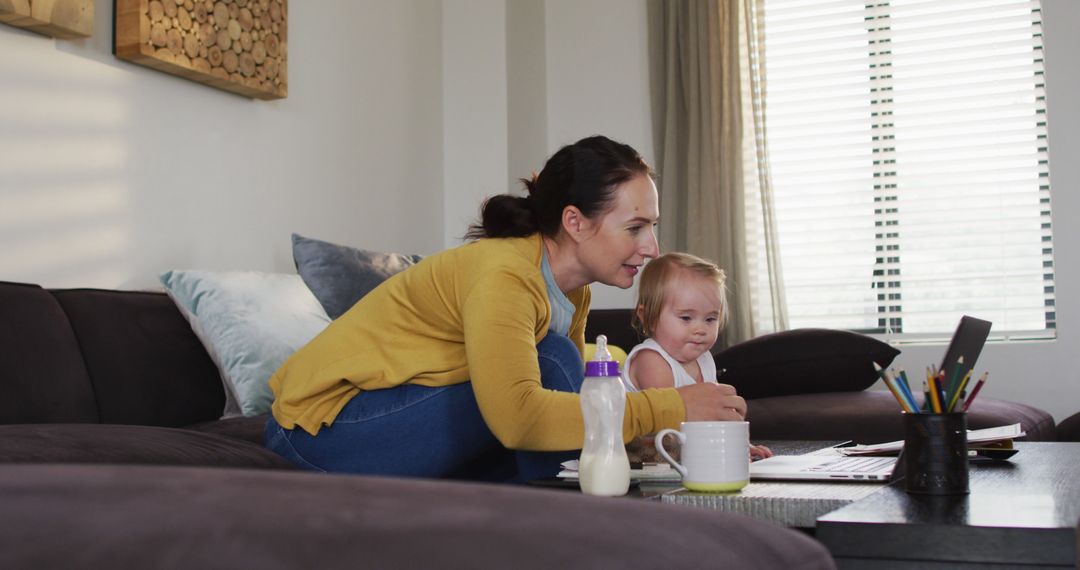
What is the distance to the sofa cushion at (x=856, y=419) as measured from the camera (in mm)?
2811

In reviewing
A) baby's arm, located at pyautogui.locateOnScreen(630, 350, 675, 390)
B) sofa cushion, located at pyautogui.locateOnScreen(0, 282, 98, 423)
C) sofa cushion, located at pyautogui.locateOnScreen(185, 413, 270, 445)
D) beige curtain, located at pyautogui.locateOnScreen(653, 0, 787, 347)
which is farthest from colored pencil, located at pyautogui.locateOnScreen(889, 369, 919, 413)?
beige curtain, located at pyautogui.locateOnScreen(653, 0, 787, 347)

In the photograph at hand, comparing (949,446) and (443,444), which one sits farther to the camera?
(443,444)

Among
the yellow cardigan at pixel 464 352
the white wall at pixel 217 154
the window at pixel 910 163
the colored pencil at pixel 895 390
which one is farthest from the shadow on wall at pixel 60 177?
the window at pixel 910 163

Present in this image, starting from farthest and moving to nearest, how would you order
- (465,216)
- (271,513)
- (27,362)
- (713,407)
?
(465,216), (27,362), (713,407), (271,513)

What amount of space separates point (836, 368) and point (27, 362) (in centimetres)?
235

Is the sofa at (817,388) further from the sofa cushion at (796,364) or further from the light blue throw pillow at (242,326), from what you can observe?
the light blue throw pillow at (242,326)

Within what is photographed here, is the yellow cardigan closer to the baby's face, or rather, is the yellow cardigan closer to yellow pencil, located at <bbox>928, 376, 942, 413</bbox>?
yellow pencil, located at <bbox>928, 376, 942, 413</bbox>

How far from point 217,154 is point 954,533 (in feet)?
8.63

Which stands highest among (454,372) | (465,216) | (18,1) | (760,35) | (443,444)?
(760,35)

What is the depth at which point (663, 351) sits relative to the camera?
2.50 meters

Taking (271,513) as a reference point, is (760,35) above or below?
above

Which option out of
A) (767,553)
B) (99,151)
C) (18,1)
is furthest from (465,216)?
(767,553)

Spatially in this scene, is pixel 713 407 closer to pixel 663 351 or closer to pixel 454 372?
pixel 454 372

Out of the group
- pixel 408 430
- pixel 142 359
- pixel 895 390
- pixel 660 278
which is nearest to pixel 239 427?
pixel 142 359
